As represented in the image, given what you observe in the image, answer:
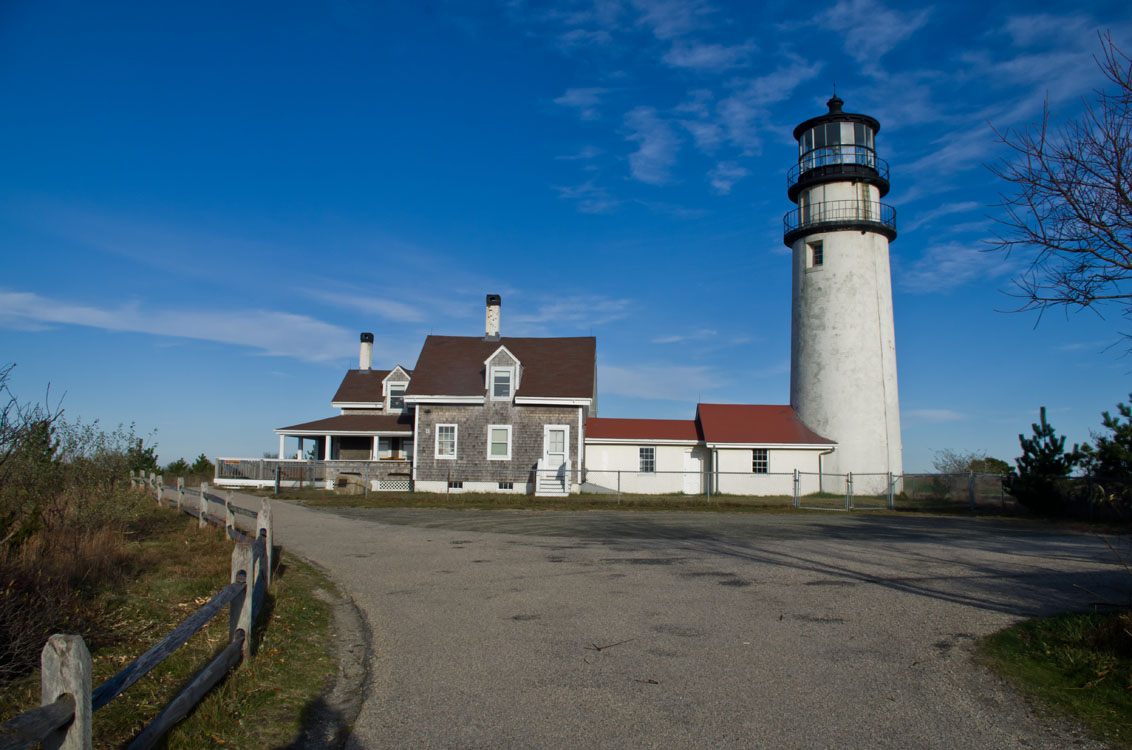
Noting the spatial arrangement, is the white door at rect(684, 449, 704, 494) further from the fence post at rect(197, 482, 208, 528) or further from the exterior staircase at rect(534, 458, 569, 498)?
the fence post at rect(197, 482, 208, 528)

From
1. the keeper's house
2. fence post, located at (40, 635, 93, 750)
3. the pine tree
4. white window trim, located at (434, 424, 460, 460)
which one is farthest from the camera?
white window trim, located at (434, 424, 460, 460)

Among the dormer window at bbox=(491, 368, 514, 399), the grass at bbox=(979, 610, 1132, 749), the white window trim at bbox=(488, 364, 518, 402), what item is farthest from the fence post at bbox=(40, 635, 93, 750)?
the dormer window at bbox=(491, 368, 514, 399)

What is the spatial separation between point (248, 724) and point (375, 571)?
6.54 m

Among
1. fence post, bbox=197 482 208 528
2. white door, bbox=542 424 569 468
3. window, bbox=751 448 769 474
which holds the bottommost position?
fence post, bbox=197 482 208 528

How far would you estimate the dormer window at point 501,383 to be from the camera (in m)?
31.2

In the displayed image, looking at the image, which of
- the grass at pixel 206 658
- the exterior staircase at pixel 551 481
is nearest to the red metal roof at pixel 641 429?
the exterior staircase at pixel 551 481

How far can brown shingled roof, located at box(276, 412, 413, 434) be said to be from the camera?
33.5 meters

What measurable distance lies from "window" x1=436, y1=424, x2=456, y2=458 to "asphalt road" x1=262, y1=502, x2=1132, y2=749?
613 inches

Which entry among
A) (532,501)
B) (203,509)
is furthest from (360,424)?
(203,509)

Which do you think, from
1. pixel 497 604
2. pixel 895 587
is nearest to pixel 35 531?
pixel 497 604

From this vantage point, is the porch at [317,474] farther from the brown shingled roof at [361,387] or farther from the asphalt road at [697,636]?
the asphalt road at [697,636]

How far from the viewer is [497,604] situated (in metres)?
8.91

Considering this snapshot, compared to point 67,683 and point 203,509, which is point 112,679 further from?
point 203,509

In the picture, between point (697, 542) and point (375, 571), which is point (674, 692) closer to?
point (375, 571)
